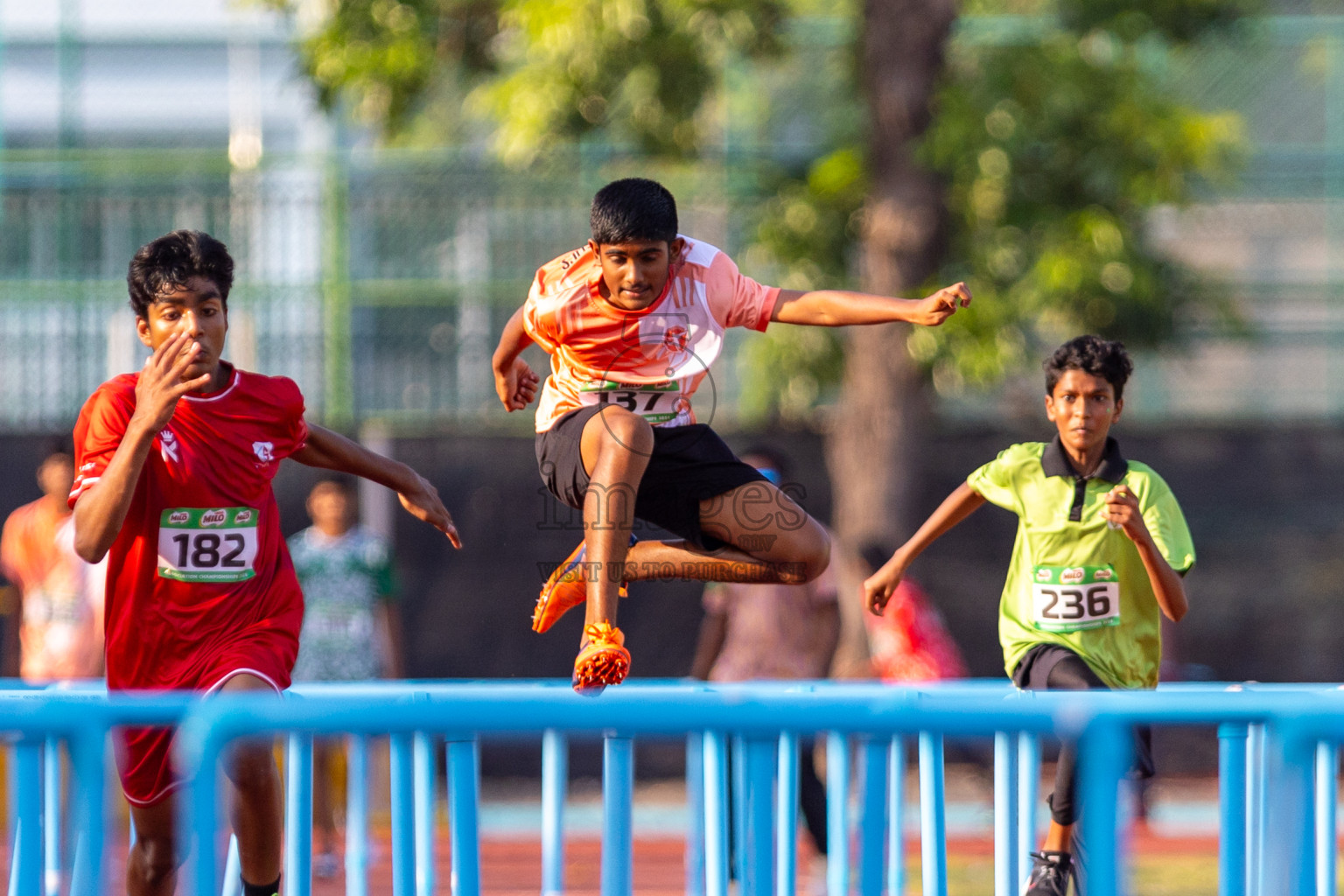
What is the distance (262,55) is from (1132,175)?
6300 mm

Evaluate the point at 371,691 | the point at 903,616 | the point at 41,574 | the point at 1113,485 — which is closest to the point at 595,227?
the point at 371,691

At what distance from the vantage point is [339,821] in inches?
342

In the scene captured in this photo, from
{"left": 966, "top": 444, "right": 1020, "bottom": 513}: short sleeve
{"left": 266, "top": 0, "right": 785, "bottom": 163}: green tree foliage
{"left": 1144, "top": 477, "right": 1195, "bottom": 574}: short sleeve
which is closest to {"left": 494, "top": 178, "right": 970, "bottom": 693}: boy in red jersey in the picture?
{"left": 966, "top": 444, "right": 1020, "bottom": 513}: short sleeve

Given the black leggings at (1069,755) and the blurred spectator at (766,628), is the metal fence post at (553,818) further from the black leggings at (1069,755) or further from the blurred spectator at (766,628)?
the blurred spectator at (766,628)

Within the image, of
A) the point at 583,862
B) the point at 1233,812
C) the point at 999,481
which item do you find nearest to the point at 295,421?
the point at 999,481

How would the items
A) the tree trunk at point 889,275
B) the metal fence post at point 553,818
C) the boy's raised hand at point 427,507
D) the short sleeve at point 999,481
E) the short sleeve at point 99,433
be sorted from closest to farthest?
the short sleeve at point 99,433, the metal fence post at point 553,818, the boy's raised hand at point 427,507, the short sleeve at point 999,481, the tree trunk at point 889,275

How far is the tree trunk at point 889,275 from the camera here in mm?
9062

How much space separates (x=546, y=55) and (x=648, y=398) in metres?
4.43

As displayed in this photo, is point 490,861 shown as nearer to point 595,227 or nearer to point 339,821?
point 339,821

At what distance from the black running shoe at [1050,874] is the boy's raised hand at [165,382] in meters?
2.73

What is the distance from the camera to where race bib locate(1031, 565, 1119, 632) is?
4.69 m

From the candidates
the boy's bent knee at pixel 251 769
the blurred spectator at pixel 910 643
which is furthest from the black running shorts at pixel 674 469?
the blurred spectator at pixel 910 643

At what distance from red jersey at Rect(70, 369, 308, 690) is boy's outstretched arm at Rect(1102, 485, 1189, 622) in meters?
2.23

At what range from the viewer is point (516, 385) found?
470 cm
